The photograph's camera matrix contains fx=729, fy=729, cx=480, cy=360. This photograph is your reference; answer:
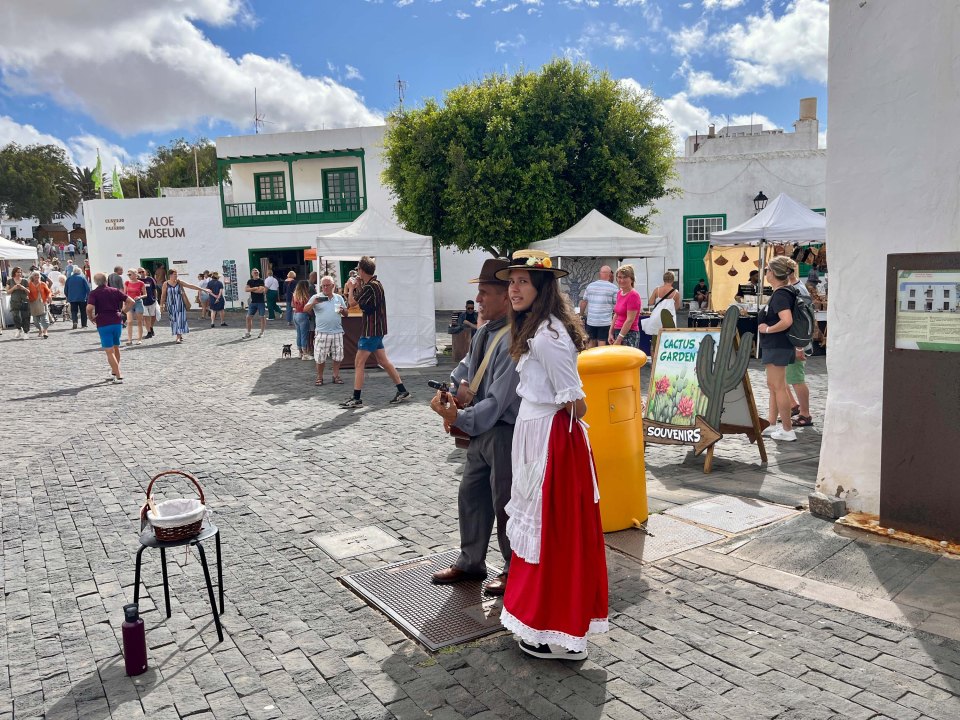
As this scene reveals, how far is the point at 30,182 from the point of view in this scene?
6081 centimetres

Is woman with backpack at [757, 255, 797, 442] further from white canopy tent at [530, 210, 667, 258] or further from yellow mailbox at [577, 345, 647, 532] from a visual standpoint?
white canopy tent at [530, 210, 667, 258]

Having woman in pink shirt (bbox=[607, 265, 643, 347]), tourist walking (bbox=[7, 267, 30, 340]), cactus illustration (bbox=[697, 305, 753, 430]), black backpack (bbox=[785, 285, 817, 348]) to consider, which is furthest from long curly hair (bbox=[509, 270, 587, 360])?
tourist walking (bbox=[7, 267, 30, 340])

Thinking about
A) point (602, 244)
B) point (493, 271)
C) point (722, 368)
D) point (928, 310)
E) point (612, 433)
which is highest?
point (602, 244)

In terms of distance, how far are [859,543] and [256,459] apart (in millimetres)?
5473

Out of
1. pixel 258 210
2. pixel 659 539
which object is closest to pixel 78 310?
pixel 258 210

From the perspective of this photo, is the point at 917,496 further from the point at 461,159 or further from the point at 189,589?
the point at 461,159

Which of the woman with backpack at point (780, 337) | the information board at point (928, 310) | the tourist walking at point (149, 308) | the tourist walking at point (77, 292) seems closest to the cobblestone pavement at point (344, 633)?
the woman with backpack at point (780, 337)

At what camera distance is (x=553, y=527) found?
3482 millimetres

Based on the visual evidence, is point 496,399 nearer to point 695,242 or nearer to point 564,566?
point 564,566

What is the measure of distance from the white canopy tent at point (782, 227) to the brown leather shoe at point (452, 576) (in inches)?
518

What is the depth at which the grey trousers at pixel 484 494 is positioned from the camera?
3.99 m

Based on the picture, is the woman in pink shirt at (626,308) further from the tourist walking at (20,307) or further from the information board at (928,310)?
the tourist walking at (20,307)

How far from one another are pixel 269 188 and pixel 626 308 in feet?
82.5

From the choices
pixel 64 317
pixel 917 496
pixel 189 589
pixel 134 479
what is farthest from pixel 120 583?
pixel 64 317
